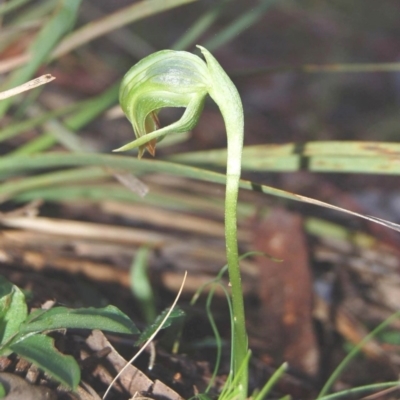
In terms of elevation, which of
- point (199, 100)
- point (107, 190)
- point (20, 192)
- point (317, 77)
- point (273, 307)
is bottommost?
point (317, 77)

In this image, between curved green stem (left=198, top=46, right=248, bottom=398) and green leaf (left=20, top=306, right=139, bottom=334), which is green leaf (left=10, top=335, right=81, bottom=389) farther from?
curved green stem (left=198, top=46, right=248, bottom=398)

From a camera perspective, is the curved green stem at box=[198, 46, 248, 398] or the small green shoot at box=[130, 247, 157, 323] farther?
the small green shoot at box=[130, 247, 157, 323]

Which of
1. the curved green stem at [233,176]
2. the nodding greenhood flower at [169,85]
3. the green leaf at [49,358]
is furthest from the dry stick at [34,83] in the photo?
the green leaf at [49,358]

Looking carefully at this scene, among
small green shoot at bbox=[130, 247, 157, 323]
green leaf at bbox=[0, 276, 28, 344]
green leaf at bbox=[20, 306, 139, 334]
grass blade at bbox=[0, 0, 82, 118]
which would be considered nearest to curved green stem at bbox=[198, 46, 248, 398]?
green leaf at bbox=[20, 306, 139, 334]

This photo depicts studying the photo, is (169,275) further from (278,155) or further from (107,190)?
(278,155)

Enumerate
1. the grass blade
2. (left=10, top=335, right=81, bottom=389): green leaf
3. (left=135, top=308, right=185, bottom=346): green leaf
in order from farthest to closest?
1. the grass blade
2. (left=135, top=308, right=185, bottom=346): green leaf
3. (left=10, top=335, right=81, bottom=389): green leaf

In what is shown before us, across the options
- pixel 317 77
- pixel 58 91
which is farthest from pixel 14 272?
pixel 317 77

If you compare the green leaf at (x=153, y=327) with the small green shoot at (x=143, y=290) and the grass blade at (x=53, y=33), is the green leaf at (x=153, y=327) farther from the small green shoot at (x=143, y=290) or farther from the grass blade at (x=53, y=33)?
the grass blade at (x=53, y=33)
